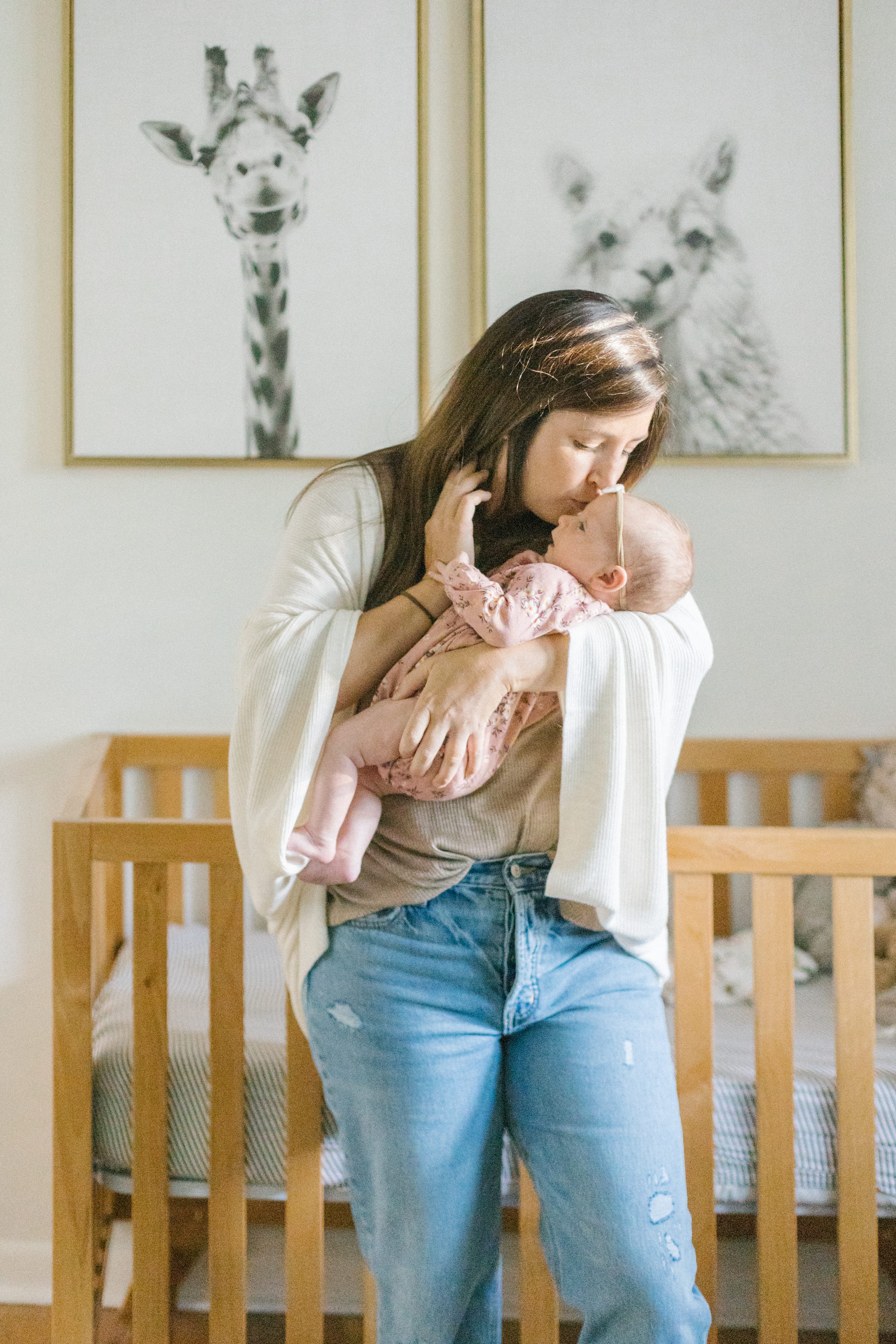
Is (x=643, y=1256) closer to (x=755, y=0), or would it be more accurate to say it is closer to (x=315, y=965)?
(x=315, y=965)

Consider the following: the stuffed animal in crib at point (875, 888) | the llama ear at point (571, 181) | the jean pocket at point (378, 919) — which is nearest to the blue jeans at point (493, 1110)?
the jean pocket at point (378, 919)

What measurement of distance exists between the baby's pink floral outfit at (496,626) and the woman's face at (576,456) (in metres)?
0.08

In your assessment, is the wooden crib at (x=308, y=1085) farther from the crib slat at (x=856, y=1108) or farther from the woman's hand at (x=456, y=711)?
the woman's hand at (x=456, y=711)

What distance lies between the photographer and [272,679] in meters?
1.00

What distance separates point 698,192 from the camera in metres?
1.93

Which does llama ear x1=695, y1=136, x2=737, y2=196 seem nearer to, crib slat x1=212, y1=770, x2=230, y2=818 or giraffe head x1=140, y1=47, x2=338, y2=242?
giraffe head x1=140, y1=47, x2=338, y2=242

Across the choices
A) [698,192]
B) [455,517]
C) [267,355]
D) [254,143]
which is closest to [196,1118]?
[455,517]

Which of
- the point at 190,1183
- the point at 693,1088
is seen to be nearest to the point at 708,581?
the point at 693,1088

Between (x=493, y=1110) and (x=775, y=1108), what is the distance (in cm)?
49

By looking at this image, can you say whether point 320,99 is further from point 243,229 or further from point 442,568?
point 442,568

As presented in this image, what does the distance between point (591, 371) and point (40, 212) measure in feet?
4.68

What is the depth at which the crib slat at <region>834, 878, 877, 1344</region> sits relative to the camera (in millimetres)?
1279

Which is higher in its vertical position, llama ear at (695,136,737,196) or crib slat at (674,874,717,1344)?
llama ear at (695,136,737,196)

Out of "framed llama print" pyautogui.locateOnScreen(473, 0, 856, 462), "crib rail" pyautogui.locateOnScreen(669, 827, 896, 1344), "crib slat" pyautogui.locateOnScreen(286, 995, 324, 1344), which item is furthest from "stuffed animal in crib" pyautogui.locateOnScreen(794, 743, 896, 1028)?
"crib slat" pyautogui.locateOnScreen(286, 995, 324, 1344)
